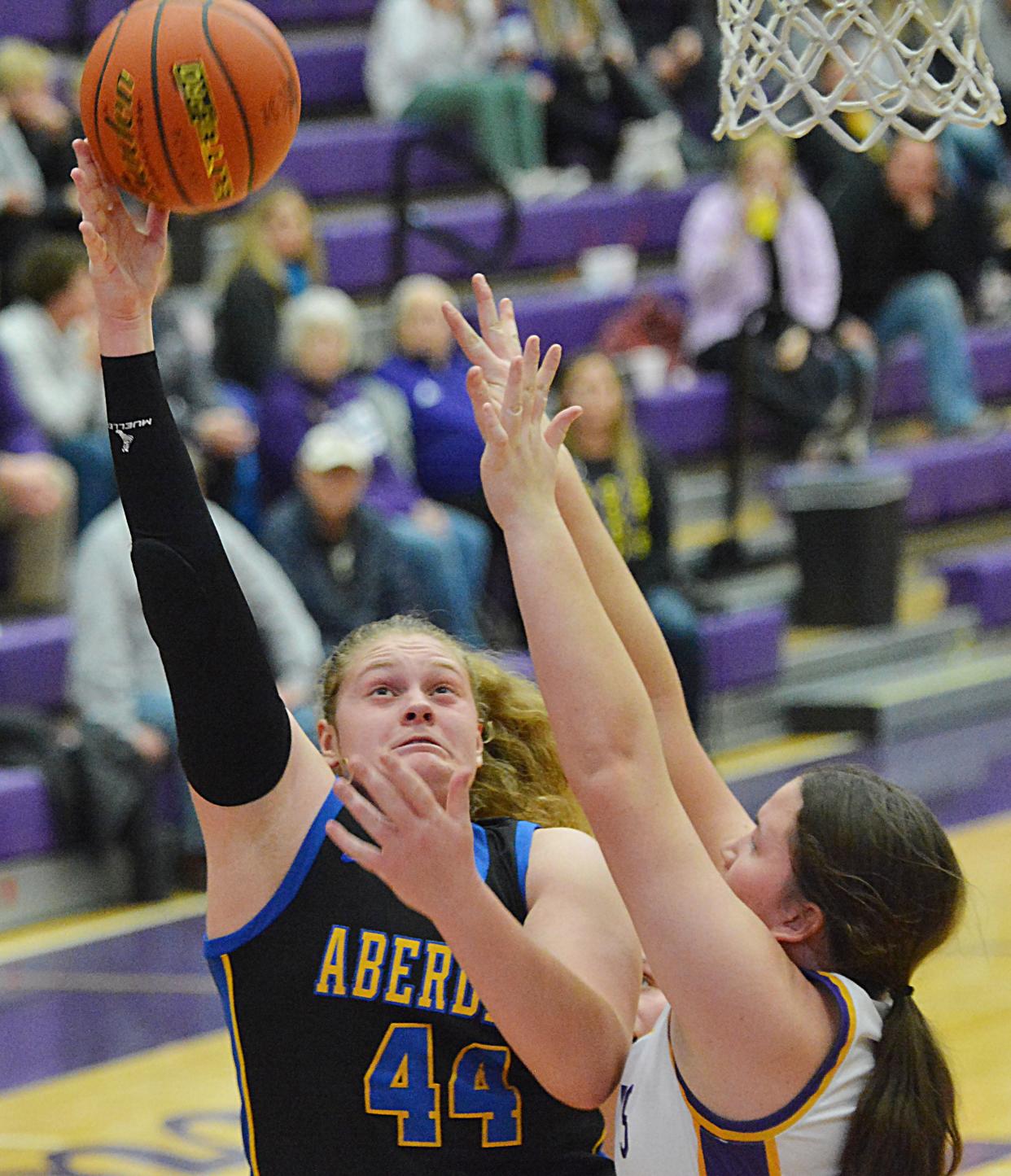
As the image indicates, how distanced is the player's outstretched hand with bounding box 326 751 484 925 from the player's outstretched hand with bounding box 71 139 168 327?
621 millimetres

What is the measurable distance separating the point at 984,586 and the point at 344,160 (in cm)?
351

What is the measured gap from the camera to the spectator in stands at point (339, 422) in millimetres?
6539

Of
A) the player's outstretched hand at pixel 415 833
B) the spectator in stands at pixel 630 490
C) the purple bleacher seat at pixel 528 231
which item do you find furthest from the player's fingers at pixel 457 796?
the purple bleacher seat at pixel 528 231

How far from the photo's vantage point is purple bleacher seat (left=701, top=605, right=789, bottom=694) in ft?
24.5

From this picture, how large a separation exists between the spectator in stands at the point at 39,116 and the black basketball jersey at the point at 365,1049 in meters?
5.56

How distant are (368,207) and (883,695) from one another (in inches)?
141

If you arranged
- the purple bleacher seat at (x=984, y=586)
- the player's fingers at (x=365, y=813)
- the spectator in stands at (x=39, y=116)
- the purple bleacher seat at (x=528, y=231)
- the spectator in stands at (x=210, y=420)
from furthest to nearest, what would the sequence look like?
the purple bleacher seat at (x=528, y=231) → the purple bleacher seat at (x=984, y=586) → the spectator in stands at (x=39, y=116) → the spectator in stands at (x=210, y=420) → the player's fingers at (x=365, y=813)

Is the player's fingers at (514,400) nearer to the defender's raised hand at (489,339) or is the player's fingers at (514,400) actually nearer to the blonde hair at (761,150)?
the defender's raised hand at (489,339)

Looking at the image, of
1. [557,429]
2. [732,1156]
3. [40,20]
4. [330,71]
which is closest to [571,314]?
[330,71]

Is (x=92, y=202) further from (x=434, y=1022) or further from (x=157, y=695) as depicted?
(x=157, y=695)

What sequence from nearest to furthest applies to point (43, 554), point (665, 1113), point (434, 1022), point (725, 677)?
point (665, 1113), point (434, 1022), point (43, 554), point (725, 677)

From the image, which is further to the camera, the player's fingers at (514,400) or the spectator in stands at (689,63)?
A: the spectator in stands at (689,63)

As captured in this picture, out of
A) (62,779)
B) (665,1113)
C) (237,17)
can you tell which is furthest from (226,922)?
(62,779)

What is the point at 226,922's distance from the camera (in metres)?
2.12
